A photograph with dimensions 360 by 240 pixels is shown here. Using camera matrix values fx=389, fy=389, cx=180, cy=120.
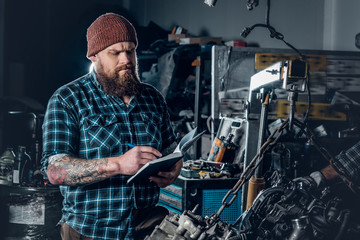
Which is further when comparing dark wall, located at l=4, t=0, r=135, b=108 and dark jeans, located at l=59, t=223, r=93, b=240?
dark wall, located at l=4, t=0, r=135, b=108

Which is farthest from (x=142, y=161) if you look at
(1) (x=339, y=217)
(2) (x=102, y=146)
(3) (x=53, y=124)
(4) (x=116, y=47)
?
(1) (x=339, y=217)

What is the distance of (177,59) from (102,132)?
259 centimetres

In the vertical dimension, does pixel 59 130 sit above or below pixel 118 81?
below

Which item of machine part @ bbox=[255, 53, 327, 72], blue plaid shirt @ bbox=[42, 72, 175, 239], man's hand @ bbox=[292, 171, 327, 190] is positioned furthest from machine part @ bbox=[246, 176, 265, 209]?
machine part @ bbox=[255, 53, 327, 72]

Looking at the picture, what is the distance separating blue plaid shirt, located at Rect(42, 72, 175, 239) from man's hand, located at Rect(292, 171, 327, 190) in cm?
77

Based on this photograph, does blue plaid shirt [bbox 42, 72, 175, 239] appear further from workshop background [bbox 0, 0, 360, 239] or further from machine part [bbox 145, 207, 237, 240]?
workshop background [bbox 0, 0, 360, 239]

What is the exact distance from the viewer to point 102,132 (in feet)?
5.61

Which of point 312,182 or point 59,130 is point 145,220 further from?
point 312,182

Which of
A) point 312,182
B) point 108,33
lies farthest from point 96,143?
point 312,182

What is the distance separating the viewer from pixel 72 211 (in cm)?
168

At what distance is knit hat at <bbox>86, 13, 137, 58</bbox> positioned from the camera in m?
1.81

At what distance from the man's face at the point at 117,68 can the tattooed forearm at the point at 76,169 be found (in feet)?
1.23

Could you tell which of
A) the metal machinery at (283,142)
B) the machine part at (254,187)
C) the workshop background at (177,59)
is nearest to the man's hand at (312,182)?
the metal machinery at (283,142)

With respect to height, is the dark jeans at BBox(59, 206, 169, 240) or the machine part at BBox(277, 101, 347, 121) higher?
the machine part at BBox(277, 101, 347, 121)
